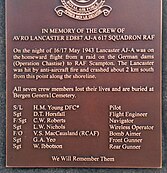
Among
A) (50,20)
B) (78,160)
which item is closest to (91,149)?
(78,160)

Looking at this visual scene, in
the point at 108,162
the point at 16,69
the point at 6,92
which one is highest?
the point at 16,69

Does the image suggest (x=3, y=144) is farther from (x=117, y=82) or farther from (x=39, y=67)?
(x=117, y=82)

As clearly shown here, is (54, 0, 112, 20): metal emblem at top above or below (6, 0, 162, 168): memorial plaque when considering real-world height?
above

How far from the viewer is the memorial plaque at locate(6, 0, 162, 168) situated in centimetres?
331

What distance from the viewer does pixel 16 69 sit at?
132 inches

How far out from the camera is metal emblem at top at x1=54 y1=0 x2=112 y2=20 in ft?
10.9

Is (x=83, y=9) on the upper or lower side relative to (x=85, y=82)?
upper

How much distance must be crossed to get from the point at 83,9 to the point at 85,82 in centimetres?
65

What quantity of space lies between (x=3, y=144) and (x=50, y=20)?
4.01ft

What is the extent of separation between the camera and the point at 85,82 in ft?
11.0

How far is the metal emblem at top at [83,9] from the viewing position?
131 inches

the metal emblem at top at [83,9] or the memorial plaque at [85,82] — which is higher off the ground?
the metal emblem at top at [83,9]

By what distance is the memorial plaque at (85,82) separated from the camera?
3.31 meters

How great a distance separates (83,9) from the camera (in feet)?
10.9
